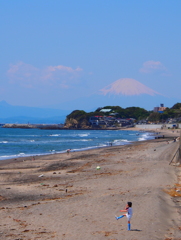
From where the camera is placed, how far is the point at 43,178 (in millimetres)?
20281

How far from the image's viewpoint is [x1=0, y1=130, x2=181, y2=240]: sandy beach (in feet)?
31.7

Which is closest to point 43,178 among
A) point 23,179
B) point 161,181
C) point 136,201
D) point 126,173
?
point 23,179

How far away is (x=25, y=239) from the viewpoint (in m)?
9.17

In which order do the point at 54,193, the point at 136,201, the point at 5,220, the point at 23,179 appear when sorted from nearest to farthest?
1. the point at 5,220
2. the point at 136,201
3. the point at 54,193
4. the point at 23,179

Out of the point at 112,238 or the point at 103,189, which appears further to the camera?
the point at 103,189

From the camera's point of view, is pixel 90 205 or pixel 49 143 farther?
pixel 49 143

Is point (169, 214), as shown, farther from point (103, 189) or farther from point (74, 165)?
point (74, 165)

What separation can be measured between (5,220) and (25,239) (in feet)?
6.73

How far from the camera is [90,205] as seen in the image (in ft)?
41.7

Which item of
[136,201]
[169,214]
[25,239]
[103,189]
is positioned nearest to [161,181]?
[103,189]

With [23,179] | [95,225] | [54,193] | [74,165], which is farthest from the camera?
[74,165]

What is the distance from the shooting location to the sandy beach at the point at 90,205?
31.7ft

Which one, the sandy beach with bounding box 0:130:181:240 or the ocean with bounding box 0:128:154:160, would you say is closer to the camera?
the sandy beach with bounding box 0:130:181:240

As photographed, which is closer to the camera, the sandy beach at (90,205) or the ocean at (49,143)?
the sandy beach at (90,205)
